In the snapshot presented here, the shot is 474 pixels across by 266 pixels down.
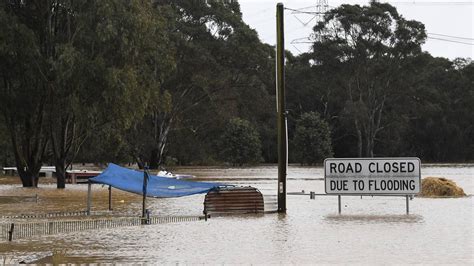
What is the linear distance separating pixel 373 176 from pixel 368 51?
64805 millimetres

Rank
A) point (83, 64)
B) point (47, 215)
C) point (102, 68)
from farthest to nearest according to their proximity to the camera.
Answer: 1. point (102, 68)
2. point (83, 64)
3. point (47, 215)

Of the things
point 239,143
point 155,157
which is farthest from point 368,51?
point 155,157

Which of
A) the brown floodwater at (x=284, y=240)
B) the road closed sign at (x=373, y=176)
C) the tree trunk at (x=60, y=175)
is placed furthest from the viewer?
the tree trunk at (x=60, y=175)

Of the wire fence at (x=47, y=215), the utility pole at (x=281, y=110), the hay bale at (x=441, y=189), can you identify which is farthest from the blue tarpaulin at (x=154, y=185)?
the hay bale at (x=441, y=189)

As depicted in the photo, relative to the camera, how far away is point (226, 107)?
80750 millimetres

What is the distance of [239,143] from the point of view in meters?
91.1

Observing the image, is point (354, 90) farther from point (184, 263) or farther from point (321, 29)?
point (184, 263)

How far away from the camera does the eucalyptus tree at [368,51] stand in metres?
86.6

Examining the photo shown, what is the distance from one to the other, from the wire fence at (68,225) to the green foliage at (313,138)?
70.6 meters

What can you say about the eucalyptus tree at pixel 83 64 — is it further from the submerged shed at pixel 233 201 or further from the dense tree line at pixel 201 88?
the submerged shed at pixel 233 201

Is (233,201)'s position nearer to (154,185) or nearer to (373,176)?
(154,185)

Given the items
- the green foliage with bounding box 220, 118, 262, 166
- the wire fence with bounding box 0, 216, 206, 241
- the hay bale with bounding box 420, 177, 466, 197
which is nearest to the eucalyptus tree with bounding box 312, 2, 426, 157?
the green foliage with bounding box 220, 118, 262, 166

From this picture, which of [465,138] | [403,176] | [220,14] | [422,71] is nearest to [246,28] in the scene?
[220,14]

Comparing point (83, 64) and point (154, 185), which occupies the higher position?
point (83, 64)
